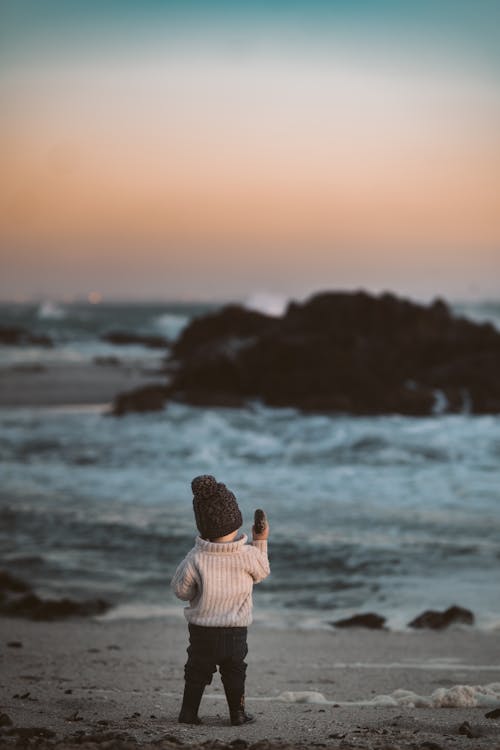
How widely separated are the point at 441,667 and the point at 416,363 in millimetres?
19282

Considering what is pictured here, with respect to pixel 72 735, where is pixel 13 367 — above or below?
above

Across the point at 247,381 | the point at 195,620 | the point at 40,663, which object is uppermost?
the point at 247,381

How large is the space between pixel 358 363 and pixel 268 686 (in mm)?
17501

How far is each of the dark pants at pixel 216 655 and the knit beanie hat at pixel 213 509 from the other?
Result: 0.43 meters

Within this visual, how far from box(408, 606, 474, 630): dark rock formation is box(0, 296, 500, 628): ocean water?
0.13m

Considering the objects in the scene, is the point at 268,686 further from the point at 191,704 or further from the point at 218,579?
the point at 218,579

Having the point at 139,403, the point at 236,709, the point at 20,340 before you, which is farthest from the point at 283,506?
the point at 20,340

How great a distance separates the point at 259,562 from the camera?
3.95m

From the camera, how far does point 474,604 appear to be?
22.7 ft

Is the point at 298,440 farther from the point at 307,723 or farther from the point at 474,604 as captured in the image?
the point at 307,723

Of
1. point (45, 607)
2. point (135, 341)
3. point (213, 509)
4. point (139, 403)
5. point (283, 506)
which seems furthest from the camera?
point (135, 341)

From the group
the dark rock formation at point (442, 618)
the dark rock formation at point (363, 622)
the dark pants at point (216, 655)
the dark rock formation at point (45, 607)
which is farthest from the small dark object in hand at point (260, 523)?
the dark rock formation at point (45, 607)

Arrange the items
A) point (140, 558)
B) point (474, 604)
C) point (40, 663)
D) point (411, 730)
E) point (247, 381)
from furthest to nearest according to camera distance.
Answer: point (247, 381), point (140, 558), point (474, 604), point (40, 663), point (411, 730)

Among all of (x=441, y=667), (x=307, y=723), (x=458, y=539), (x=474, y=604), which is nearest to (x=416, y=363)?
(x=458, y=539)
